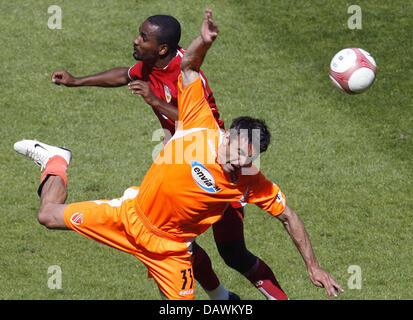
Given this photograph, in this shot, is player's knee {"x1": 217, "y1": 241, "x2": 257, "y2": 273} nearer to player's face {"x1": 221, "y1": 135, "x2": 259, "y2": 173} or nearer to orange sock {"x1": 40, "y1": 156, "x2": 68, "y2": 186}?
player's face {"x1": 221, "y1": 135, "x2": 259, "y2": 173}

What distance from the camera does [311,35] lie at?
14.8m

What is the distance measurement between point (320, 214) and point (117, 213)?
3890 millimetres

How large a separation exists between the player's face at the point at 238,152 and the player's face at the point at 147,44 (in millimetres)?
2000

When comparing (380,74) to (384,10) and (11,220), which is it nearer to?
(384,10)

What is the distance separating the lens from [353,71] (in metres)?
9.54

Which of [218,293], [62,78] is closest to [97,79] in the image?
[62,78]

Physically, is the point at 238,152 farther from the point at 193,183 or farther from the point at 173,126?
the point at 173,126

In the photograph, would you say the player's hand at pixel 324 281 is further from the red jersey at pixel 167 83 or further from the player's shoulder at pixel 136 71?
the player's shoulder at pixel 136 71

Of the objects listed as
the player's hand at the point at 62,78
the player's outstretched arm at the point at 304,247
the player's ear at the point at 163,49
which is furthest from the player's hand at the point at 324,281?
the player's hand at the point at 62,78

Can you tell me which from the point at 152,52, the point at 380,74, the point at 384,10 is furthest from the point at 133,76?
the point at 384,10

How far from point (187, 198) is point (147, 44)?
6.99 feet

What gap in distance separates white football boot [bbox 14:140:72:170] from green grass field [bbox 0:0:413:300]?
158cm

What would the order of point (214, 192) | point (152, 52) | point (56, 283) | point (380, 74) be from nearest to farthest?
point (214, 192), point (152, 52), point (56, 283), point (380, 74)

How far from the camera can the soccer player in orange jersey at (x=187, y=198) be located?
24.5ft
